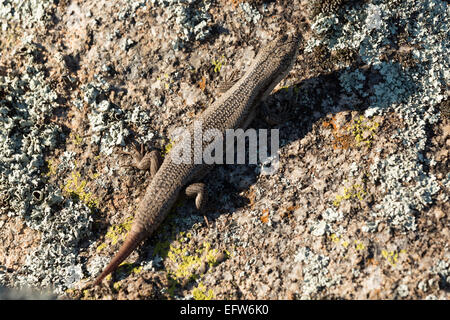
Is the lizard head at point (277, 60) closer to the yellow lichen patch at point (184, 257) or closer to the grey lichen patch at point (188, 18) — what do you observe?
the grey lichen patch at point (188, 18)

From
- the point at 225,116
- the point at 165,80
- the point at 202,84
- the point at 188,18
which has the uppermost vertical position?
the point at 188,18

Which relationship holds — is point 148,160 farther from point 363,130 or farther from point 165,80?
point 363,130

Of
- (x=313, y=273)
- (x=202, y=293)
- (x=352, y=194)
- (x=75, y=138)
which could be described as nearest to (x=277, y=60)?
(x=352, y=194)

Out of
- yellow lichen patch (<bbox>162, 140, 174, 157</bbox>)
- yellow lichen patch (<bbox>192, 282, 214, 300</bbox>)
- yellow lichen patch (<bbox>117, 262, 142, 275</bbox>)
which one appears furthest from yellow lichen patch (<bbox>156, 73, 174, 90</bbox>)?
yellow lichen patch (<bbox>192, 282, 214, 300</bbox>)

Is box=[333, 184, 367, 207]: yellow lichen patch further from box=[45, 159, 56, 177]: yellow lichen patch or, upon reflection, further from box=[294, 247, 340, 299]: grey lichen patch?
box=[45, 159, 56, 177]: yellow lichen patch

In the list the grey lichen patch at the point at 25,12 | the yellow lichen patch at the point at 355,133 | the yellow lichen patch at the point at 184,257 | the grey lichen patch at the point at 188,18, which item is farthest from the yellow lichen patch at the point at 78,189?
the yellow lichen patch at the point at 355,133

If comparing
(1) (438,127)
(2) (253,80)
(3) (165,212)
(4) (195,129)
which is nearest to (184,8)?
(2) (253,80)

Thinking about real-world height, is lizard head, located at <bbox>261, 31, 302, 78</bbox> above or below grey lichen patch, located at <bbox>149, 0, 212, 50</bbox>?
below
